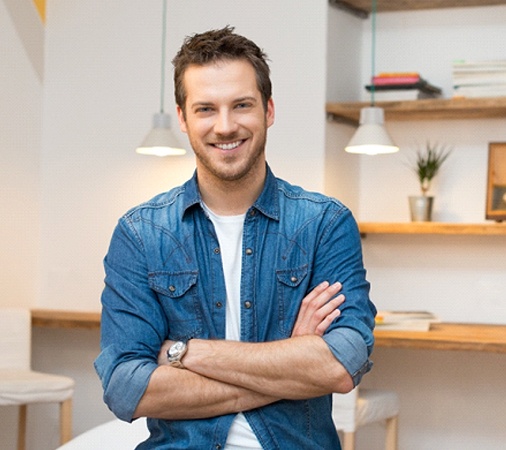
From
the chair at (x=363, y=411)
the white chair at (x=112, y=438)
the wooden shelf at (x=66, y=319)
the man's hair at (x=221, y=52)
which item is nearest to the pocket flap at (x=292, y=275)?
the man's hair at (x=221, y=52)

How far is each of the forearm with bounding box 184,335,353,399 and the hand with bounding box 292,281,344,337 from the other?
0.03m

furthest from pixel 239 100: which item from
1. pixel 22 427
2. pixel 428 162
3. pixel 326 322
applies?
pixel 22 427

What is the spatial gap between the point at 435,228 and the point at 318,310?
2513mm

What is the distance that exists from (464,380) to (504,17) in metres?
1.62

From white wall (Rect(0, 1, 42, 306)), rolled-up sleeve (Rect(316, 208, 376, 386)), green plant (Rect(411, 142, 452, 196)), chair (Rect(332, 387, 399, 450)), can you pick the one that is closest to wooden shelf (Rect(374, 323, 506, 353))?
chair (Rect(332, 387, 399, 450))

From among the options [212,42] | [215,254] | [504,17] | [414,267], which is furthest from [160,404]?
[504,17]

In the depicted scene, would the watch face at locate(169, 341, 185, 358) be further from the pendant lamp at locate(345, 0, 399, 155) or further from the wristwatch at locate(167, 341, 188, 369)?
the pendant lamp at locate(345, 0, 399, 155)

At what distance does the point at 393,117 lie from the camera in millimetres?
4602

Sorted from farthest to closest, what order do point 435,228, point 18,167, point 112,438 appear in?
1. point 18,167
2. point 435,228
3. point 112,438

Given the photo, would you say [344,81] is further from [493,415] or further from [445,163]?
[493,415]

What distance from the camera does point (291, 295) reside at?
6.26 feet

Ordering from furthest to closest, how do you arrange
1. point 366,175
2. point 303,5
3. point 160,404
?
1. point 366,175
2. point 303,5
3. point 160,404

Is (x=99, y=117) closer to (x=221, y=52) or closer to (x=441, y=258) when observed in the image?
(x=441, y=258)

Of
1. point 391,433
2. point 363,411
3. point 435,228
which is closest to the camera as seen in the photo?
point 363,411
